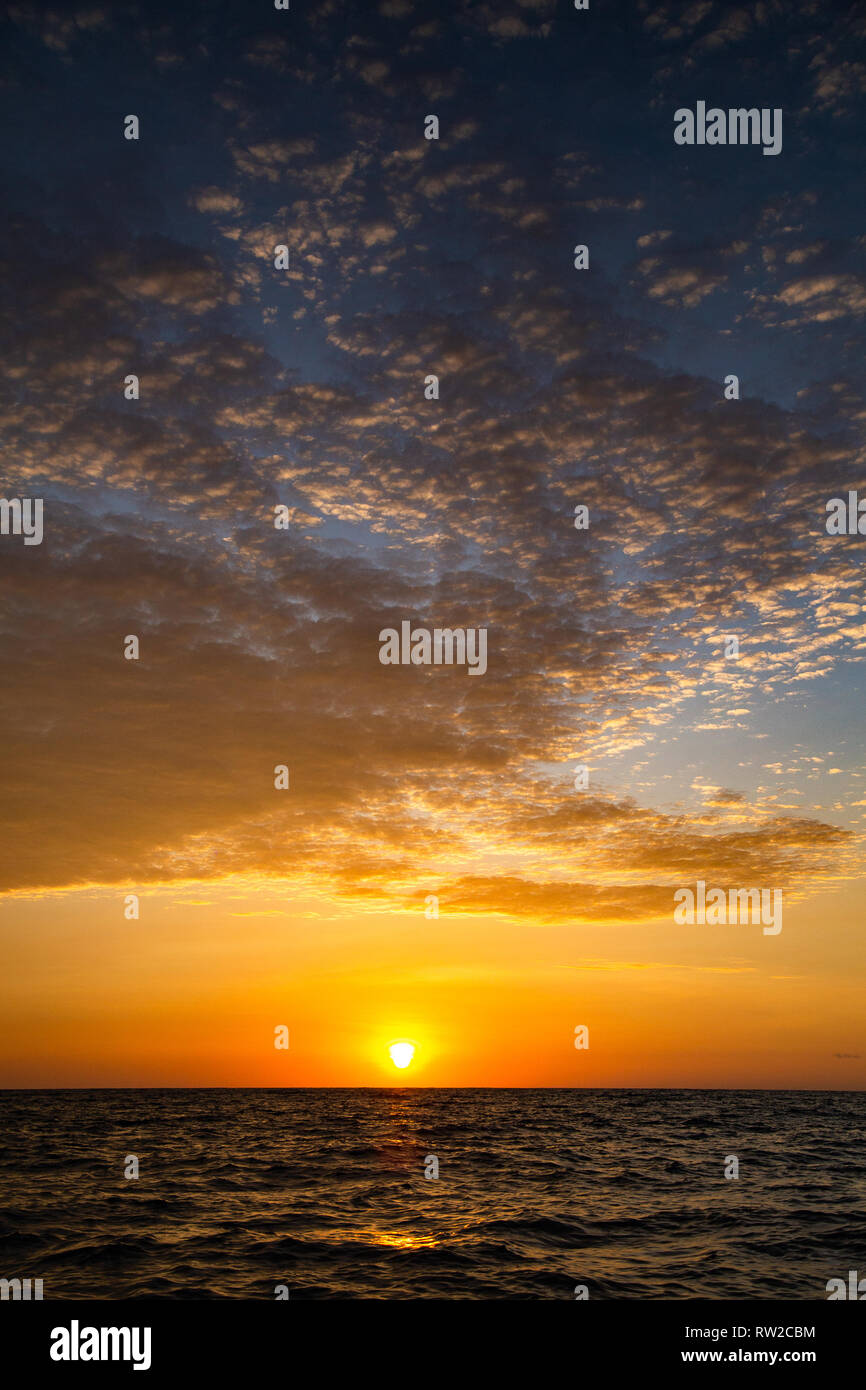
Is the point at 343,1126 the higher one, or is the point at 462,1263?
the point at 462,1263

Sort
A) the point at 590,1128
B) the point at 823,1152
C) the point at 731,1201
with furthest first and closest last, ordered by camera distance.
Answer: the point at 590,1128
the point at 823,1152
the point at 731,1201

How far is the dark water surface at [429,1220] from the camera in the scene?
48.8 feet

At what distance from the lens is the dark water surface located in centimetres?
1486

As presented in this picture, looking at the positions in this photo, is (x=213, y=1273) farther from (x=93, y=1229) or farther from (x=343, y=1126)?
(x=343, y=1126)

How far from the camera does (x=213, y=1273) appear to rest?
15.1 metres

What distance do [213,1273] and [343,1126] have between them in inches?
1708

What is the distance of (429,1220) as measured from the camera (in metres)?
19.8
